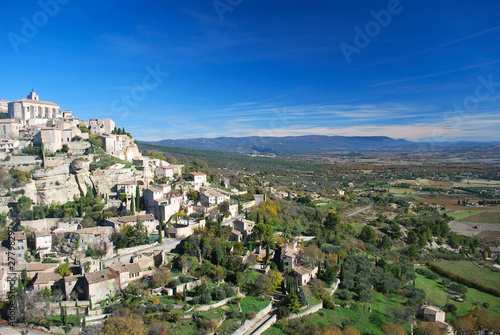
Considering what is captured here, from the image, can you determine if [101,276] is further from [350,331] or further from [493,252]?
[493,252]

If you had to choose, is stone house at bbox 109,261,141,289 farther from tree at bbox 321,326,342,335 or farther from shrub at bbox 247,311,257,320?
tree at bbox 321,326,342,335

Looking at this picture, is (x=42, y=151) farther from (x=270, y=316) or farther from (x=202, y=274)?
(x=270, y=316)

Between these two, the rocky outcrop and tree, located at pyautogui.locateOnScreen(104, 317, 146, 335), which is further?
the rocky outcrop

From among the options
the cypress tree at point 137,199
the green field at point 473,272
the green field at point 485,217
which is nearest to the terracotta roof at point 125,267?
the cypress tree at point 137,199

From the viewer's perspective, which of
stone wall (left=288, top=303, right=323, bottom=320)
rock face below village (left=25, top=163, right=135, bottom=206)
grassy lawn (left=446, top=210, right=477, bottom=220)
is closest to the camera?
stone wall (left=288, top=303, right=323, bottom=320)

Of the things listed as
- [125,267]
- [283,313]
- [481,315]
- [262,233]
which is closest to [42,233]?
[125,267]

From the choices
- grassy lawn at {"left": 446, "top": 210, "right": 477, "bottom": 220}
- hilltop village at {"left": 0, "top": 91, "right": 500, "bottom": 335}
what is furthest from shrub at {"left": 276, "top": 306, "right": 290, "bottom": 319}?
grassy lawn at {"left": 446, "top": 210, "right": 477, "bottom": 220}
